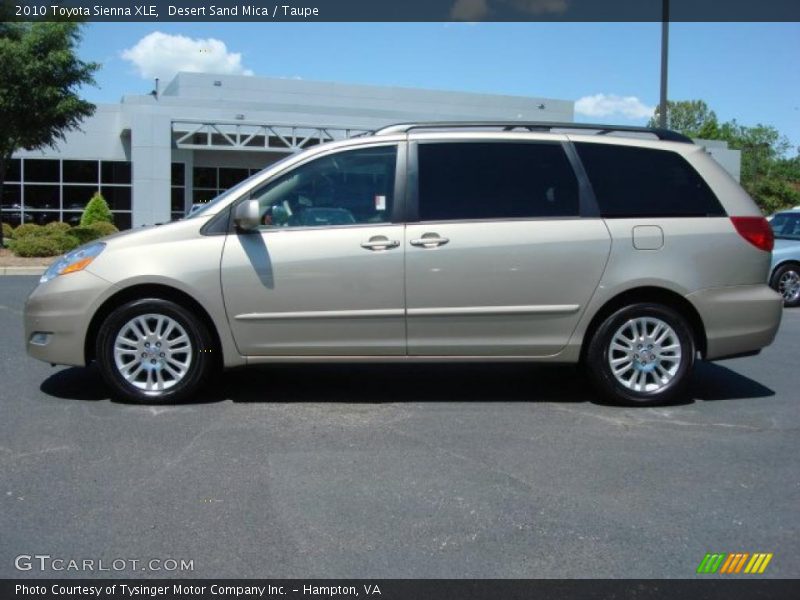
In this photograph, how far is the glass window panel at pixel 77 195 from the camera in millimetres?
30156

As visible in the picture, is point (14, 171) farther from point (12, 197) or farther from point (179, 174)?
point (179, 174)

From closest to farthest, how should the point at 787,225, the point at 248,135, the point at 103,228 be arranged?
the point at 787,225 < the point at 103,228 < the point at 248,135

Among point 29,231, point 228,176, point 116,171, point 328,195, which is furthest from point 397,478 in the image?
point 116,171

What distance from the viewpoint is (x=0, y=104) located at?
59.8 feet

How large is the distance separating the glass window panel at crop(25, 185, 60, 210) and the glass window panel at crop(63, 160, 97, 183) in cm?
64

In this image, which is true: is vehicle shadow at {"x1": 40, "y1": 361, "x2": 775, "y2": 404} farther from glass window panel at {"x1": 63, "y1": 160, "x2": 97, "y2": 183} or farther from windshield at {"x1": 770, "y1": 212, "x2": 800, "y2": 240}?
glass window panel at {"x1": 63, "y1": 160, "x2": 97, "y2": 183}

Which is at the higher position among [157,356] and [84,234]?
[84,234]

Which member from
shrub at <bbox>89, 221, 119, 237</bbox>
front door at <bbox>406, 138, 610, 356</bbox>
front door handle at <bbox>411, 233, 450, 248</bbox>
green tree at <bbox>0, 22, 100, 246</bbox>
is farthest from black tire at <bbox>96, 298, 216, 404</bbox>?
shrub at <bbox>89, 221, 119, 237</bbox>

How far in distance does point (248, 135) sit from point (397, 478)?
2657 cm

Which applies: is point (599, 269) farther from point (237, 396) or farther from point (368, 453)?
point (237, 396)

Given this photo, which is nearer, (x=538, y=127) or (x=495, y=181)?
(x=495, y=181)

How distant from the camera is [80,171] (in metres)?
30.2

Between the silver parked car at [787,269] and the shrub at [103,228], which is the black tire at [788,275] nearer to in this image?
the silver parked car at [787,269]
